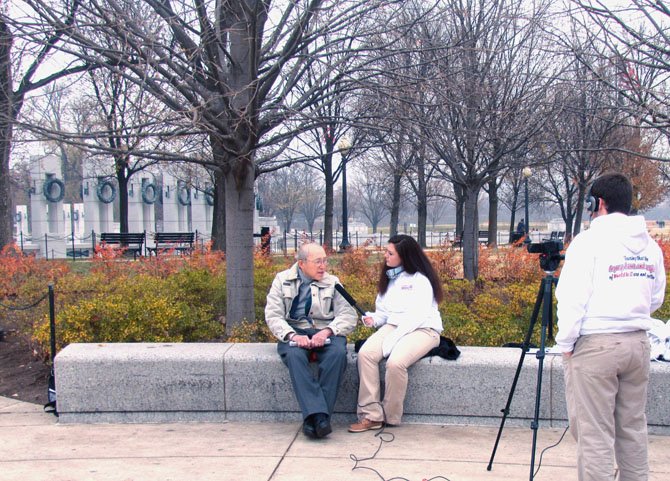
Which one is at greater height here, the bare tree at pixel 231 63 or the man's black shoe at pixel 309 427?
the bare tree at pixel 231 63

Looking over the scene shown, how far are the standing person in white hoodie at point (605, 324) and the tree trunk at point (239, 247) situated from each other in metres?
4.72

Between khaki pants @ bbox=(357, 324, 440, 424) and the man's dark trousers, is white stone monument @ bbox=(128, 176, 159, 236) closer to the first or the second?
the man's dark trousers

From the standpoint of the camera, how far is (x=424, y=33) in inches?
382

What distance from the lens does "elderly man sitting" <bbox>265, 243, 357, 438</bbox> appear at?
4.96 metres

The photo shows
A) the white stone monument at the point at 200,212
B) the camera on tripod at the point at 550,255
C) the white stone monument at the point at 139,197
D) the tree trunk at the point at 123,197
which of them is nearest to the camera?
the camera on tripod at the point at 550,255

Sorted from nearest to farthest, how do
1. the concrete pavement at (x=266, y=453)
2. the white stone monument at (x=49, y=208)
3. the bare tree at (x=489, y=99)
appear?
the concrete pavement at (x=266, y=453) → the bare tree at (x=489, y=99) → the white stone monument at (x=49, y=208)

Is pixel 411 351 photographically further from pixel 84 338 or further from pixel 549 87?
pixel 549 87

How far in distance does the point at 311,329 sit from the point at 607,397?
2655 millimetres

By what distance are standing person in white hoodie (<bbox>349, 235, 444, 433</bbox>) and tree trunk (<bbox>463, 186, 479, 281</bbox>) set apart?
601 cm

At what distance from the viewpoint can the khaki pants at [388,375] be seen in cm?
505

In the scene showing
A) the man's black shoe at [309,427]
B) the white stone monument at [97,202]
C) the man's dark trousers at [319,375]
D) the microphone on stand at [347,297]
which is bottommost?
the man's black shoe at [309,427]

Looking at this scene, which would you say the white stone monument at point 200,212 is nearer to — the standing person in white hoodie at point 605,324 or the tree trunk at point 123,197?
the tree trunk at point 123,197

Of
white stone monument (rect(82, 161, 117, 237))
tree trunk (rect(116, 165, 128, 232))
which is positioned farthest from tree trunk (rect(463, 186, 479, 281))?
white stone monument (rect(82, 161, 117, 237))

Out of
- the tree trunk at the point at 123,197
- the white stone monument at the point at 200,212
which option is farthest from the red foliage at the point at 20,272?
the white stone monument at the point at 200,212
